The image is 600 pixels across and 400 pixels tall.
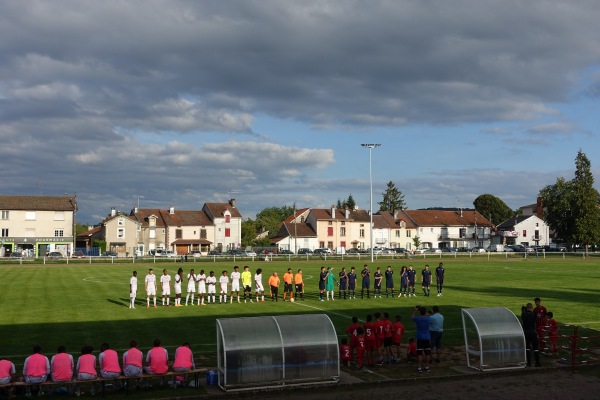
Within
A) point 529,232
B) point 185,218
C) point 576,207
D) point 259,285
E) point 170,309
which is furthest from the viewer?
point 529,232

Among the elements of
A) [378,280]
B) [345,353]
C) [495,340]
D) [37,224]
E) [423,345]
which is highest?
[37,224]

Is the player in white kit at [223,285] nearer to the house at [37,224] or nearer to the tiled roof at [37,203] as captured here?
the house at [37,224]

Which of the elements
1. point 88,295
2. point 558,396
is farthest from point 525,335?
point 88,295

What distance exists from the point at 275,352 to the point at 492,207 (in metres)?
162

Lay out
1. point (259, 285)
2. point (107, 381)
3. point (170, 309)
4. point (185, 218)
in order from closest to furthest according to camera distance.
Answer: point (107, 381)
point (170, 309)
point (259, 285)
point (185, 218)

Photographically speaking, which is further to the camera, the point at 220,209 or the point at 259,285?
the point at 220,209

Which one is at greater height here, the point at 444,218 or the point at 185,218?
the point at 444,218

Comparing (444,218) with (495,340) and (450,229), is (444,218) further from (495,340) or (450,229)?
(495,340)

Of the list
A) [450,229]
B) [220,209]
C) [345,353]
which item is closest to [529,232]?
[450,229]

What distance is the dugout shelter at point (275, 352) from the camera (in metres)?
15.1

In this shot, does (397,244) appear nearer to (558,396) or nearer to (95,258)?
(95,258)

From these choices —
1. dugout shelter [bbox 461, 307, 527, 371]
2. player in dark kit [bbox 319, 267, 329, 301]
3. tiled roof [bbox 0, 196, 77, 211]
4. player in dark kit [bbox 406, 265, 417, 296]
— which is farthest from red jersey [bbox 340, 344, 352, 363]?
tiled roof [bbox 0, 196, 77, 211]

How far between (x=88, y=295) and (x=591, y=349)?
2673 cm

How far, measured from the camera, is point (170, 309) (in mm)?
29500
